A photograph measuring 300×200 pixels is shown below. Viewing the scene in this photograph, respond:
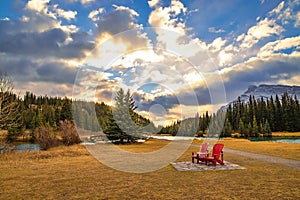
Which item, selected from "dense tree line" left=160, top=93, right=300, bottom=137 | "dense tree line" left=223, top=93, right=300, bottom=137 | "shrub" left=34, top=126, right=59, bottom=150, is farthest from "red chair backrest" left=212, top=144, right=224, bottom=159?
"dense tree line" left=223, top=93, right=300, bottom=137

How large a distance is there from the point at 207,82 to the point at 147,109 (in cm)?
1803

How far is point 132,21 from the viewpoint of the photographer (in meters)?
22.1

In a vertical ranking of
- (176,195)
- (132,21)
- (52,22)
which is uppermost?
(52,22)

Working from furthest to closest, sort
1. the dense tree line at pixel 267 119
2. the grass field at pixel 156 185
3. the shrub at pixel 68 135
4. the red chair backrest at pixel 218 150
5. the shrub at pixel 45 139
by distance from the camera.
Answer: the dense tree line at pixel 267 119
the shrub at pixel 68 135
the shrub at pixel 45 139
the red chair backrest at pixel 218 150
the grass field at pixel 156 185

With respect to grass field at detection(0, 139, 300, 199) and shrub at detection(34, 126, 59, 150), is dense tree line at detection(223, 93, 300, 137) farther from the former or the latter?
grass field at detection(0, 139, 300, 199)

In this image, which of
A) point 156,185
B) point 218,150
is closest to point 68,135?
point 218,150

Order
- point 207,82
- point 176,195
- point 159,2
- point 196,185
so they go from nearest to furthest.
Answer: point 176,195 → point 196,185 → point 207,82 → point 159,2

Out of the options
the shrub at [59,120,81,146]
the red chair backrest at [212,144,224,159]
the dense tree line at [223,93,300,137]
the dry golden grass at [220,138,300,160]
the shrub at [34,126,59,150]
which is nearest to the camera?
the red chair backrest at [212,144,224,159]

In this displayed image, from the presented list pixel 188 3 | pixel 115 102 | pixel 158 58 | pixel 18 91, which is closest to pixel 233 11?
pixel 188 3

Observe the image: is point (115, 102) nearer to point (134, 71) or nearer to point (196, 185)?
point (134, 71)

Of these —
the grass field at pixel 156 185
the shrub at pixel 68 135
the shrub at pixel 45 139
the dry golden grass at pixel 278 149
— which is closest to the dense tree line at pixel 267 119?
the dry golden grass at pixel 278 149

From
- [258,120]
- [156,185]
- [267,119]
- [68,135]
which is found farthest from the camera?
[258,120]

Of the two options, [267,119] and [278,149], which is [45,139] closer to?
[278,149]

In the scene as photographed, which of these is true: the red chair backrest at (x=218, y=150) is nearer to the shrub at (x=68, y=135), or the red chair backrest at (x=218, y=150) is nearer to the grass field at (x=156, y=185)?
the grass field at (x=156, y=185)
